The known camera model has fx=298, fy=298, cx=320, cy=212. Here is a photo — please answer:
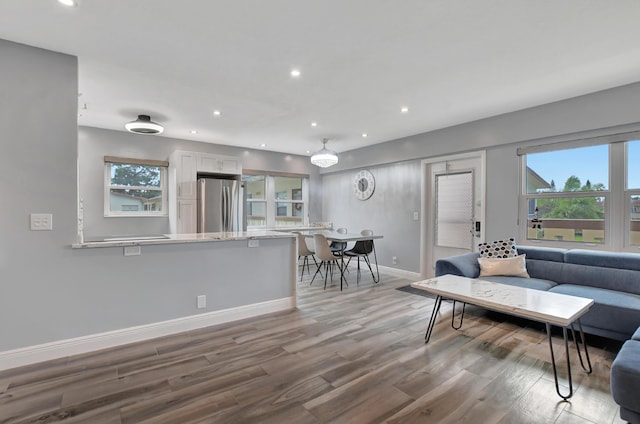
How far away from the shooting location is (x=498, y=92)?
3.32 metres

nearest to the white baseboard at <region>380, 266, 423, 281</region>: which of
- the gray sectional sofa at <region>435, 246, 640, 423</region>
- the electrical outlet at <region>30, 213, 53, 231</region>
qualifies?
the gray sectional sofa at <region>435, 246, 640, 423</region>

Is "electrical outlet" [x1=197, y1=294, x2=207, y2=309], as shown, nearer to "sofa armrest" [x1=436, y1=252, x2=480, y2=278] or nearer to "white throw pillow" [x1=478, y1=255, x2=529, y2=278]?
"sofa armrest" [x1=436, y1=252, x2=480, y2=278]

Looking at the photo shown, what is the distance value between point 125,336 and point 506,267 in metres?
4.13

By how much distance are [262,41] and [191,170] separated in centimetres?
335

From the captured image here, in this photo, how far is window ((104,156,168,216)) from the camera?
4867 mm

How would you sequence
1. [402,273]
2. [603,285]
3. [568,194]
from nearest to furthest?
[603,285]
[568,194]
[402,273]

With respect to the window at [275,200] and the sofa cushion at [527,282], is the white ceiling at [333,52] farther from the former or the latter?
the window at [275,200]

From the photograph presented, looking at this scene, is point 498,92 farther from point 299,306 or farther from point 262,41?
point 299,306

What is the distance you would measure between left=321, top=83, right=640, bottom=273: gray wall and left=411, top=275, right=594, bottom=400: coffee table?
1835 mm

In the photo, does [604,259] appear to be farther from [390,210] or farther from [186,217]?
[186,217]

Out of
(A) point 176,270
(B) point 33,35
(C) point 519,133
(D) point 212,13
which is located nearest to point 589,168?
(C) point 519,133

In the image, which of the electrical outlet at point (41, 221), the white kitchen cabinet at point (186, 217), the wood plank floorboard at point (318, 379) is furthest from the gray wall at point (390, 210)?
the electrical outlet at point (41, 221)

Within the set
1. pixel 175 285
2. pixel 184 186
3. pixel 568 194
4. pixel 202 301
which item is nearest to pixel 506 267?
pixel 568 194

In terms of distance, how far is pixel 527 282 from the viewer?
3.30m
